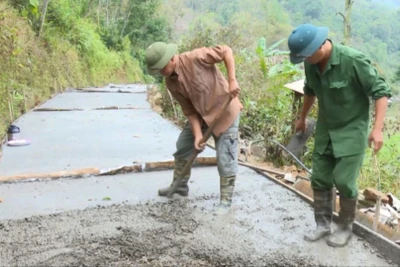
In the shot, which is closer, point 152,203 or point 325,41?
point 325,41

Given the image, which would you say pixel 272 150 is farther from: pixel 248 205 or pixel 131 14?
pixel 131 14

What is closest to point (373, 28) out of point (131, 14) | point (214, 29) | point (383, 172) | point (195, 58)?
point (131, 14)

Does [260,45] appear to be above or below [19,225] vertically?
above

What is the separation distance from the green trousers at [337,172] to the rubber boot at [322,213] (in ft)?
0.19

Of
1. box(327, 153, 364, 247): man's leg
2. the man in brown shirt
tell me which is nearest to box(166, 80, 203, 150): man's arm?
the man in brown shirt

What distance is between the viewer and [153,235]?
2879 millimetres

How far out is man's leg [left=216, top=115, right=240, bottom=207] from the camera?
3.32 meters

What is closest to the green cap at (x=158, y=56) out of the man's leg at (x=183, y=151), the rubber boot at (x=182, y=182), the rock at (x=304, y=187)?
the man's leg at (x=183, y=151)

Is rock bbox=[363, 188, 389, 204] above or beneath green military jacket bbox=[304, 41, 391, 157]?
beneath

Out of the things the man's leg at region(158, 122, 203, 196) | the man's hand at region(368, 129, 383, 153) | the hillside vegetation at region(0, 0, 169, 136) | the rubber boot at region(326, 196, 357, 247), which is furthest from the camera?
the hillside vegetation at region(0, 0, 169, 136)

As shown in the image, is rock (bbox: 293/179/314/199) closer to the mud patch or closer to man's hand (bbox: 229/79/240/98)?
the mud patch

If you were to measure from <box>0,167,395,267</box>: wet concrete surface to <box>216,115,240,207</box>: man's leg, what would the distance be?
0.17m

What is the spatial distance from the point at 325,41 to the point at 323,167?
82 centimetres

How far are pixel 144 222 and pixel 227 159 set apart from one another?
31.4 inches
